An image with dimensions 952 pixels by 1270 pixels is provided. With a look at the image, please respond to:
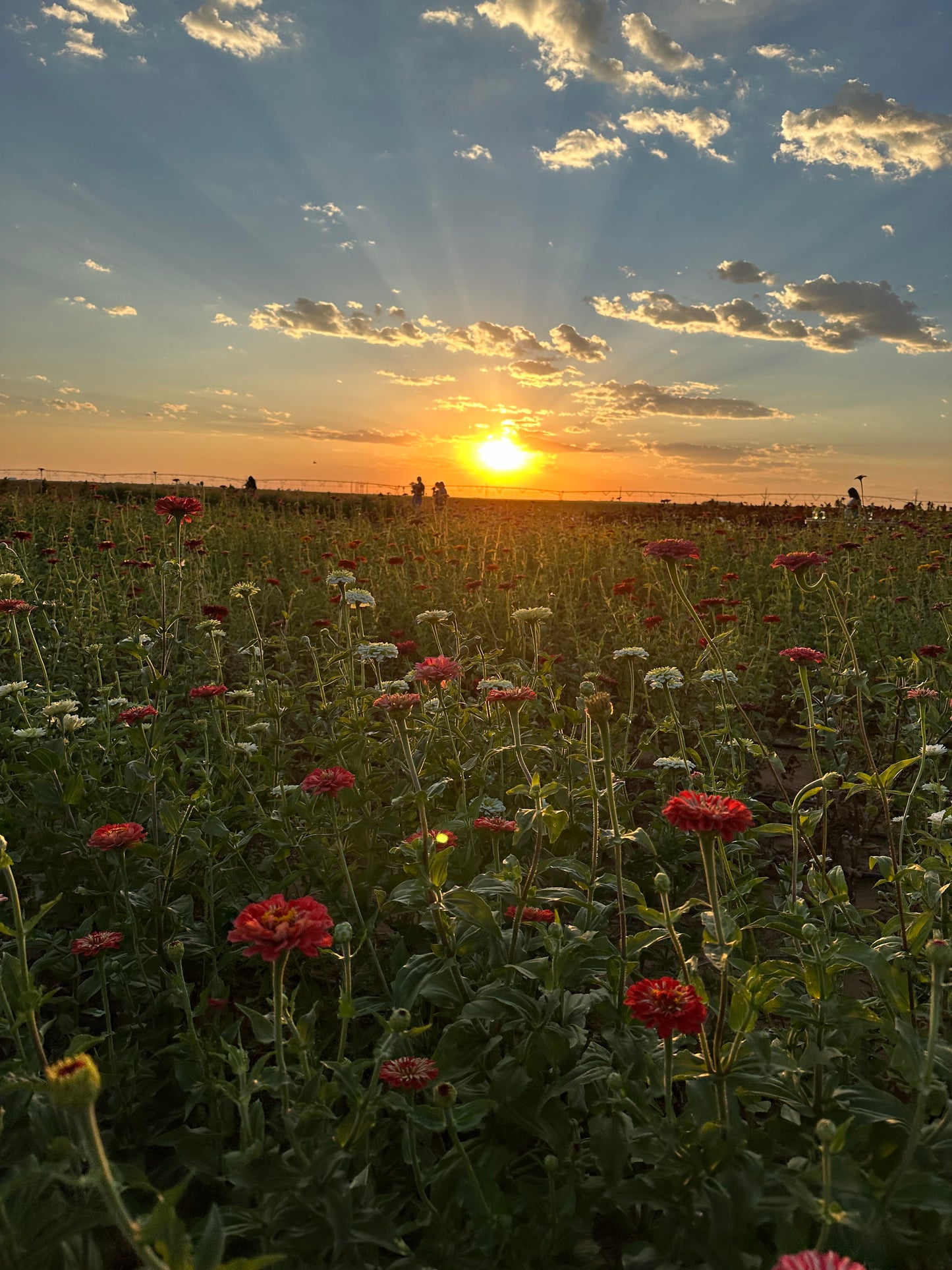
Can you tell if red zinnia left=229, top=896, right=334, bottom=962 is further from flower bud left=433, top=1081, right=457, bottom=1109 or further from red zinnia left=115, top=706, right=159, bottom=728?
red zinnia left=115, top=706, right=159, bottom=728

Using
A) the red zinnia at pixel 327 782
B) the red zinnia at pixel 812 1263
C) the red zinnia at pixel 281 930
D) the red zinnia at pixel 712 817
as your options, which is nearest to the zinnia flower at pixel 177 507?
the red zinnia at pixel 327 782

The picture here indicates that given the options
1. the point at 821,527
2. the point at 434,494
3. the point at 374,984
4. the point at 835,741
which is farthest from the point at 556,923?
the point at 434,494

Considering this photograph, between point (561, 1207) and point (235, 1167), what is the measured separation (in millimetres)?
652

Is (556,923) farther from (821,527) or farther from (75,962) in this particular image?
(821,527)

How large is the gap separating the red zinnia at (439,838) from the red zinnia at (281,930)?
2.03ft

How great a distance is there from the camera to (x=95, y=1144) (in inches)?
36.6

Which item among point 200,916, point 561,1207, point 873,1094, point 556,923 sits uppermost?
point 556,923

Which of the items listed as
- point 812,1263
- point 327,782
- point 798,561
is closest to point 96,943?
point 327,782

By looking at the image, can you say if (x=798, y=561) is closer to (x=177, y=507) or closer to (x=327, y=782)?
(x=327, y=782)

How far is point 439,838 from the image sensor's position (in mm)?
2000

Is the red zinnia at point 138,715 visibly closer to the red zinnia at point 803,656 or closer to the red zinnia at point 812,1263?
the red zinnia at point 803,656

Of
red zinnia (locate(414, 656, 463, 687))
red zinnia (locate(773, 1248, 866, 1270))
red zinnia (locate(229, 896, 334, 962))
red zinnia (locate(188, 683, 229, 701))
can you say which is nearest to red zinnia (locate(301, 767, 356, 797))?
red zinnia (locate(414, 656, 463, 687))

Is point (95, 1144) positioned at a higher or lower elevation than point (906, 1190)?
higher

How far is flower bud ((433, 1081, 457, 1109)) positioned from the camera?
1292mm
